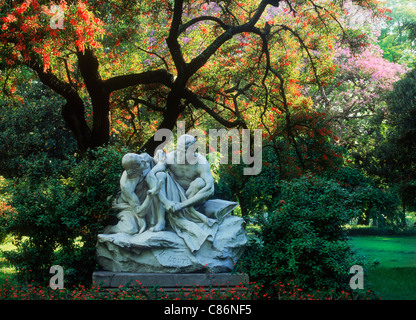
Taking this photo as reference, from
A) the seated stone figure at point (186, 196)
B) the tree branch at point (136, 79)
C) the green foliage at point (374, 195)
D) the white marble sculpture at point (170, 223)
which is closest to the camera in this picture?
the white marble sculpture at point (170, 223)

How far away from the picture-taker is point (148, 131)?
12.7m

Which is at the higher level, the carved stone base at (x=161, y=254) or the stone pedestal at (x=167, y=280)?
the carved stone base at (x=161, y=254)

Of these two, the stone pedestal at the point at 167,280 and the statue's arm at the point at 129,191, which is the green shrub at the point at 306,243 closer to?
the stone pedestal at the point at 167,280

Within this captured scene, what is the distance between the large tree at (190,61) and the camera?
8758mm

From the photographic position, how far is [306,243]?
233 inches

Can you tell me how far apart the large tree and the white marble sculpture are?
90.5 inches

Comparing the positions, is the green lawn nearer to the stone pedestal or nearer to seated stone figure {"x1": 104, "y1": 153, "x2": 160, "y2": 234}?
the stone pedestal

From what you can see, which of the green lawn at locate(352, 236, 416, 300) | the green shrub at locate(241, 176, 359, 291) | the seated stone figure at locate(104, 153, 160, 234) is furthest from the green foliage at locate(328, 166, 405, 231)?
the seated stone figure at locate(104, 153, 160, 234)

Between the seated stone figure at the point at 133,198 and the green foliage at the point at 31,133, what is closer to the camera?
the seated stone figure at the point at 133,198

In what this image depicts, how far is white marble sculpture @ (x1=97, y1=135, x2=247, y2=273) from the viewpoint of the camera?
19.9ft

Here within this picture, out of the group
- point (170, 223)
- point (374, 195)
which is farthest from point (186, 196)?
point (374, 195)

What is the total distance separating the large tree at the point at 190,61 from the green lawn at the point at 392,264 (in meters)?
3.27

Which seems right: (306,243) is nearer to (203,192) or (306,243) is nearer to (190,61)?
(203,192)

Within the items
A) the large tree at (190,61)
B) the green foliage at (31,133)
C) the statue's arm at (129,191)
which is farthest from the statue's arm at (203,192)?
the green foliage at (31,133)
